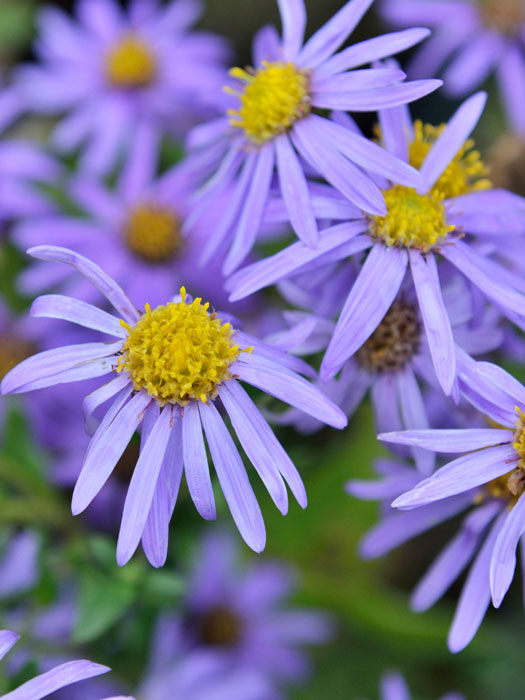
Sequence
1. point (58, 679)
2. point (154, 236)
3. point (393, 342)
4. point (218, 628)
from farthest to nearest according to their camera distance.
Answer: point (218, 628), point (154, 236), point (393, 342), point (58, 679)

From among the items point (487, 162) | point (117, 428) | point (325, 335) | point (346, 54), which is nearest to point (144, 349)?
point (117, 428)

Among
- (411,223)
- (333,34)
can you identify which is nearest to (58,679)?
(411,223)

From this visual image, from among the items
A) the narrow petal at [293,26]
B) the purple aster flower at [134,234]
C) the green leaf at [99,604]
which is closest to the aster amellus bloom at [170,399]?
the green leaf at [99,604]

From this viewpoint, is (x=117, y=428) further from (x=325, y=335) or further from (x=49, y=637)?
(x=49, y=637)

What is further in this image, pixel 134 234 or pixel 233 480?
pixel 134 234

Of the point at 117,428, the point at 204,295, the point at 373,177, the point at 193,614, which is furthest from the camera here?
the point at 193,614

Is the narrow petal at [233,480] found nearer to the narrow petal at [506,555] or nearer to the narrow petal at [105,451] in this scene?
the narrow petal at [105,451]

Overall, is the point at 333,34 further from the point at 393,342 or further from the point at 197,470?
the point at 197,470
